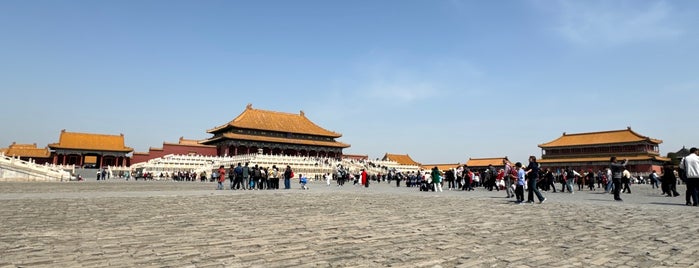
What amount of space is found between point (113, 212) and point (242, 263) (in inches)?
226

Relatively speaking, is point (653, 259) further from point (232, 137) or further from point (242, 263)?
point (232, 137)

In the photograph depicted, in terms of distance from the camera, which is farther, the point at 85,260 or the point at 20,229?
the point at 20,229

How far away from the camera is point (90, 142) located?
2122 inches

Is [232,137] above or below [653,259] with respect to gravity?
above

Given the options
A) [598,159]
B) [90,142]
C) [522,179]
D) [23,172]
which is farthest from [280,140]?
[522,179]

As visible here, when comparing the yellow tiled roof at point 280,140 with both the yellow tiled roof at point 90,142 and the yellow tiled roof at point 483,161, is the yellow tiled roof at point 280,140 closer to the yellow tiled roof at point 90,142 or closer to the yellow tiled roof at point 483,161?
the yellow tiled roof at point 90,142

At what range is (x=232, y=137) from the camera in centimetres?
5188

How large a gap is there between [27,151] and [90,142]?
7709 millimetres

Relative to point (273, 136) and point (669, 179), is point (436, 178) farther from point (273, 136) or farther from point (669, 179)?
point (273, 136)

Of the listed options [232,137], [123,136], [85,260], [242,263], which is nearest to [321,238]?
[242,263]

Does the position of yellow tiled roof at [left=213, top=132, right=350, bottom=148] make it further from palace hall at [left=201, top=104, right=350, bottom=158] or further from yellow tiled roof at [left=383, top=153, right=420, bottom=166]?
yellow tiled roof at [left=383, top=153, right=420, bottom=166]

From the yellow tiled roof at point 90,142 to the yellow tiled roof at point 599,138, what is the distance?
6400cm

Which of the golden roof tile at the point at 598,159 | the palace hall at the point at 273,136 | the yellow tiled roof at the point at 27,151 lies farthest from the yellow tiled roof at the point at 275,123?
the golden roof tile at the point at 598,159

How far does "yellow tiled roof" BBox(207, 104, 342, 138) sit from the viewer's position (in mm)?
55406
